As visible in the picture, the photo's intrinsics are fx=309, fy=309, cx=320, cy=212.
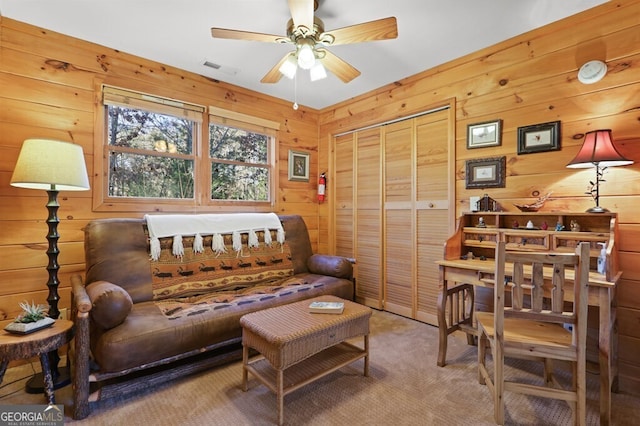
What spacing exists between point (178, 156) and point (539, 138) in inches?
122

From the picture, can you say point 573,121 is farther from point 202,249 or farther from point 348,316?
point 202,249

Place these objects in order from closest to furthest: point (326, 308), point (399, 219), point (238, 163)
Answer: point (326, 308) → point (399, 219) → point (238, 163)

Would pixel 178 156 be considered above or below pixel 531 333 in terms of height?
above

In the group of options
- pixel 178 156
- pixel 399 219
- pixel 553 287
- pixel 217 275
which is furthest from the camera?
pixel 399 219

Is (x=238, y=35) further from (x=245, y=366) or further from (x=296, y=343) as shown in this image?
(x=245, y=366)

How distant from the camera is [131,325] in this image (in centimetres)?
184

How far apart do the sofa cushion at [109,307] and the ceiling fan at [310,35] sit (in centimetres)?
166

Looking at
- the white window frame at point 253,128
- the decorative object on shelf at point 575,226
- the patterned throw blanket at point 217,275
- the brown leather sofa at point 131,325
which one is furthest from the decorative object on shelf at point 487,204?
the white window frame at point 253,128

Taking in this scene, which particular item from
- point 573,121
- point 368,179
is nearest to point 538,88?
point 573,121

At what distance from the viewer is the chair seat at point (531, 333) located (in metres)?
1.60

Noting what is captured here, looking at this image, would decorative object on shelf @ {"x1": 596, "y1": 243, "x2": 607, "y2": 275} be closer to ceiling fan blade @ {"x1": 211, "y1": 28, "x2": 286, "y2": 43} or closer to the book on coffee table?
the book on coffee table

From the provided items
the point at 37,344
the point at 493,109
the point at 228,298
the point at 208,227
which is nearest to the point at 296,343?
the point at 228,298

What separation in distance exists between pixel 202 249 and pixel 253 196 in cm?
104
